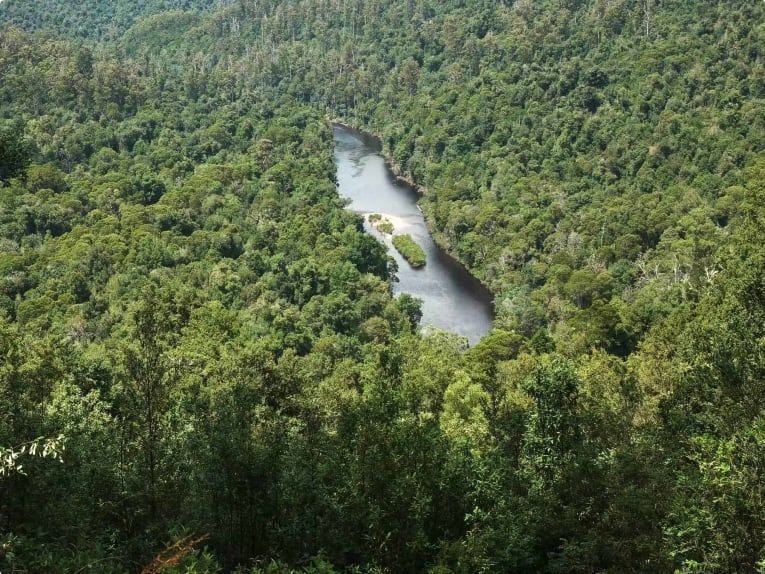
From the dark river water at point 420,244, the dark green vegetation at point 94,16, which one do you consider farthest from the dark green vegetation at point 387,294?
the dark green vegetation at point 94,16

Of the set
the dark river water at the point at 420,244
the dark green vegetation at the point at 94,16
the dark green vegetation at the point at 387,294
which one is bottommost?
the dark green vegetation at the point at 94,16

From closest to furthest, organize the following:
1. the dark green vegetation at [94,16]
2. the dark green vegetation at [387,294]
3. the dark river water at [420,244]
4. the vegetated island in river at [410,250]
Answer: the dark green vegetation at [387,294], the dark river water at [420,244], the vegetated island in river at [410,250], the dark green vegetation at [94,16]

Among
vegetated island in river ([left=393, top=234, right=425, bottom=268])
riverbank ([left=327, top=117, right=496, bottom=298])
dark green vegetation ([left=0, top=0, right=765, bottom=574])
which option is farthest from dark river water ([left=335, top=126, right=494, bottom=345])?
dark green vegetation ([left=0, top=0, right=765, bottom=574])

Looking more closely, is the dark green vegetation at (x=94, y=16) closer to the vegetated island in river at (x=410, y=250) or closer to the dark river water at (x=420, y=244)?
the dark river water at (x=420, y=244)

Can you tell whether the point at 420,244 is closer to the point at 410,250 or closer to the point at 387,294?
the point at 410,250

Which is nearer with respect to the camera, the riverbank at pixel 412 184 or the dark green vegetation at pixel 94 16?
the riverbank at pixel 412 184

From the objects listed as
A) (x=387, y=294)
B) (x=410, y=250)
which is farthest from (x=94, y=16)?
(x=387, y=294)

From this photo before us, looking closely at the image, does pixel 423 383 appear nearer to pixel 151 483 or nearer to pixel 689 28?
pixel 151 483
